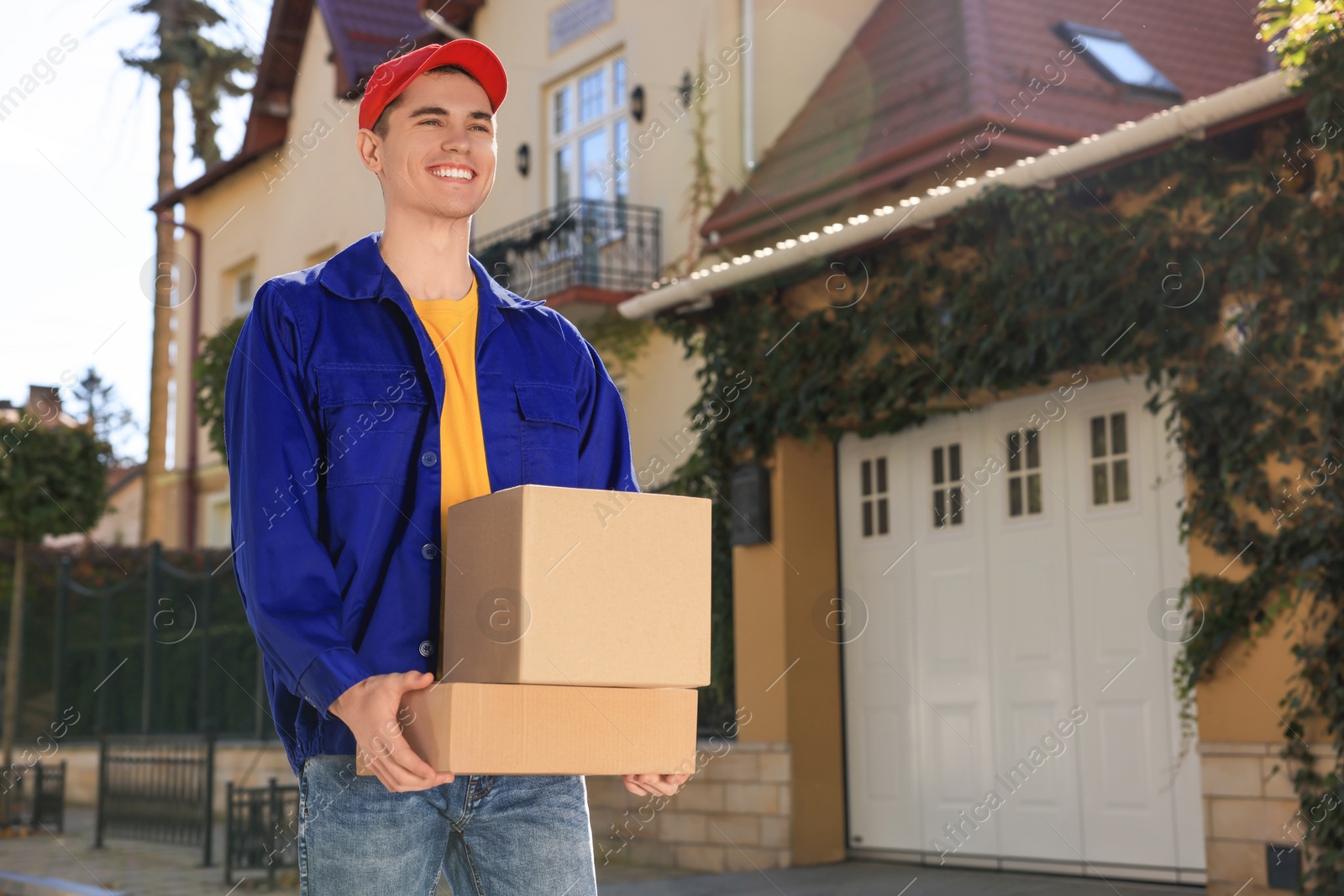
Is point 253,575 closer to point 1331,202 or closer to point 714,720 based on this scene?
point 1331,202

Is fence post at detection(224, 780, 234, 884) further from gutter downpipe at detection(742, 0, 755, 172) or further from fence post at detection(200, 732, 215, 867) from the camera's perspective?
gutter downpipe at detection(742, 0, 755, 172)

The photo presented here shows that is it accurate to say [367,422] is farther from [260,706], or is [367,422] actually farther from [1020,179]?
[260,706]

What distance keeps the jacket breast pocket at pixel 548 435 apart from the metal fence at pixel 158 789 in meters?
8.40

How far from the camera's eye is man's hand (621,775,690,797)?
2.37 metres

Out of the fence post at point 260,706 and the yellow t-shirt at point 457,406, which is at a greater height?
the yellow t-shirt at point 457,406

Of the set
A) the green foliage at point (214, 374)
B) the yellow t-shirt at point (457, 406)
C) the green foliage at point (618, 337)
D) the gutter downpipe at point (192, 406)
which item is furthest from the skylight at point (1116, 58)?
the gutter downpipe at point (192, 406)

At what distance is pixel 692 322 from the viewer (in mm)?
10266

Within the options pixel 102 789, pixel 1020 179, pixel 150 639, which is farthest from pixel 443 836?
pixel 150 639

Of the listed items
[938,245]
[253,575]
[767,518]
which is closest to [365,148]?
[253,575]

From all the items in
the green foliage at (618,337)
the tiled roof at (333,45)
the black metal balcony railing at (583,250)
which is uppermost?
the tiled roof at (333,45)

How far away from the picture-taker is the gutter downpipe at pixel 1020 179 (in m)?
6.74

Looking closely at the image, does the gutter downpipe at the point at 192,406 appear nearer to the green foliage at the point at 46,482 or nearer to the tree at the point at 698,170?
the green foliage at the point at 46,482

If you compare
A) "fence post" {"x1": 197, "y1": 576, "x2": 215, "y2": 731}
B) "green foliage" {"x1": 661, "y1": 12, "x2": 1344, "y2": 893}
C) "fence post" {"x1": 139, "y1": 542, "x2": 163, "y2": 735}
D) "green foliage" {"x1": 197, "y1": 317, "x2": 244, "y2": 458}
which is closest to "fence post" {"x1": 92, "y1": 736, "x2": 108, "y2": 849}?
"fence post" {"x1": 139, "y1": 542, "x2": 163, "y2": 735}

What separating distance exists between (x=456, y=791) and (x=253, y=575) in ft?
1.56
